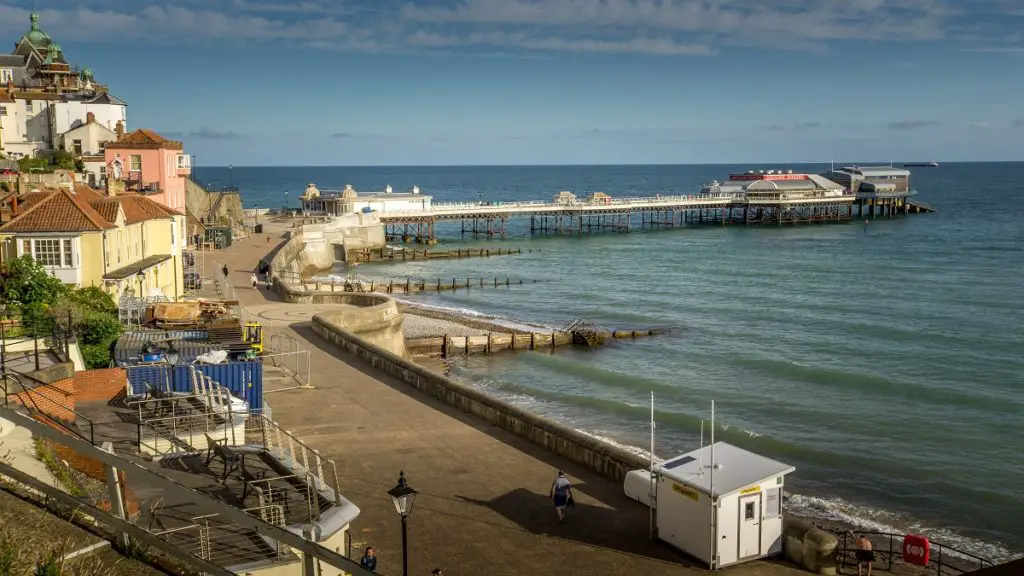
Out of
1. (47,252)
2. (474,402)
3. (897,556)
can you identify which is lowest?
(897,556)

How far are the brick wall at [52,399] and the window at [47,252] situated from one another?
14207mm

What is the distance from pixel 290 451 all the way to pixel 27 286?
643 inches

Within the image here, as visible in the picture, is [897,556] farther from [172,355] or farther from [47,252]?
[47,252]

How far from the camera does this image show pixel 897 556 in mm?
19141

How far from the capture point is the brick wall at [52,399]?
14894 millimetres

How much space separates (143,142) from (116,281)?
19.1m

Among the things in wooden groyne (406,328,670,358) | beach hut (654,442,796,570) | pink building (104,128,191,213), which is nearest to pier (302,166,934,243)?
pink building (104,128,191,213)

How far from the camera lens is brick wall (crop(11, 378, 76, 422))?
48.9 feet

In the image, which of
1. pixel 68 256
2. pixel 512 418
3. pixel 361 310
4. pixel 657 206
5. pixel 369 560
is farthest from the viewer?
pixel 657 206

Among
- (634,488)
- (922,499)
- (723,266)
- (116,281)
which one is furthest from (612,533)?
(723,266)

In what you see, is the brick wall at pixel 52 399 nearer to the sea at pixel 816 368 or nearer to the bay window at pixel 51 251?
the bay window at pixel 51 251

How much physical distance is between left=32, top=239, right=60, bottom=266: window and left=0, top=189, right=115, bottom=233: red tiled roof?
427 mm

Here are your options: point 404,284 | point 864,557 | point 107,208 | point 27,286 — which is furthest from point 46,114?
point 864,557

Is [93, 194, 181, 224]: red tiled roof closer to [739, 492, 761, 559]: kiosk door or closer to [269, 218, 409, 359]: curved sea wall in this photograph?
[269, 218, 409, 359]: curved sea wall
